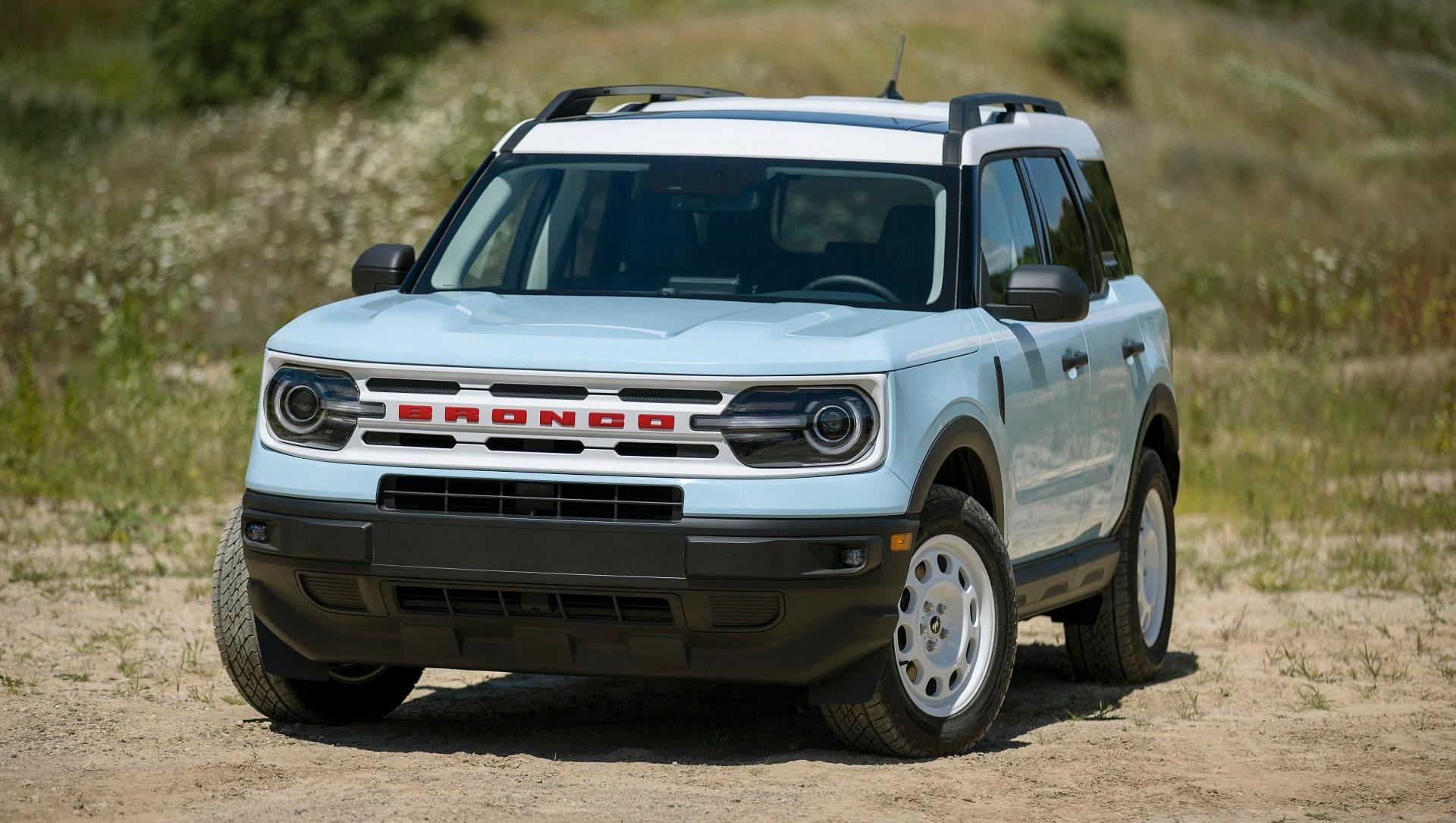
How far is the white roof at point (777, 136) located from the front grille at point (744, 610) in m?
1.85

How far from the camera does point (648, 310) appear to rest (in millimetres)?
5918

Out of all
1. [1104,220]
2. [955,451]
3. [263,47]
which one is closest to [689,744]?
[955,451]

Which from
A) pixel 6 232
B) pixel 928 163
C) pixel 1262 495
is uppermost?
pixel 928 163

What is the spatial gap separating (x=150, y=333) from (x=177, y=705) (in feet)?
25.9

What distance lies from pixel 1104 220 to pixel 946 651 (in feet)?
8.87

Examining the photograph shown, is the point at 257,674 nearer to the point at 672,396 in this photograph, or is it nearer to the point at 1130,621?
the point at 672,396

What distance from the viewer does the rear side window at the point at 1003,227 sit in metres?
6.54

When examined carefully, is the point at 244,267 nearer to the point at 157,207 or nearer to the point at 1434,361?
the point at 157,207

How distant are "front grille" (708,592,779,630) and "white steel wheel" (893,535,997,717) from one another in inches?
17.9

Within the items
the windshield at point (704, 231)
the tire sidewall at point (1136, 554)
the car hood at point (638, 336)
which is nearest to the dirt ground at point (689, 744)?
the tire sidewall at point (1136, 554)

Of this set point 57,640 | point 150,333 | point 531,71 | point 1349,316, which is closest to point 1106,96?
point 531,71

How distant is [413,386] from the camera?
5.50m

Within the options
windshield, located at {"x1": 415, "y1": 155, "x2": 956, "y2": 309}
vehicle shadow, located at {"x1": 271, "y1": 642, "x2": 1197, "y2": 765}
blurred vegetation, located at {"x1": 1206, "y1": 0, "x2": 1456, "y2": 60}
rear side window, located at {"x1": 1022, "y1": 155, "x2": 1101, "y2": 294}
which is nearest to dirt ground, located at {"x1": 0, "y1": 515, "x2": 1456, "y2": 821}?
vehicle shadow, located at {"x1": 271, "y1": 642, "x2": 1197, "y2": 765}

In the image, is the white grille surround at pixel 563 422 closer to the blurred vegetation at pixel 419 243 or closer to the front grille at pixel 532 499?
the front grille at pixel 532 499
